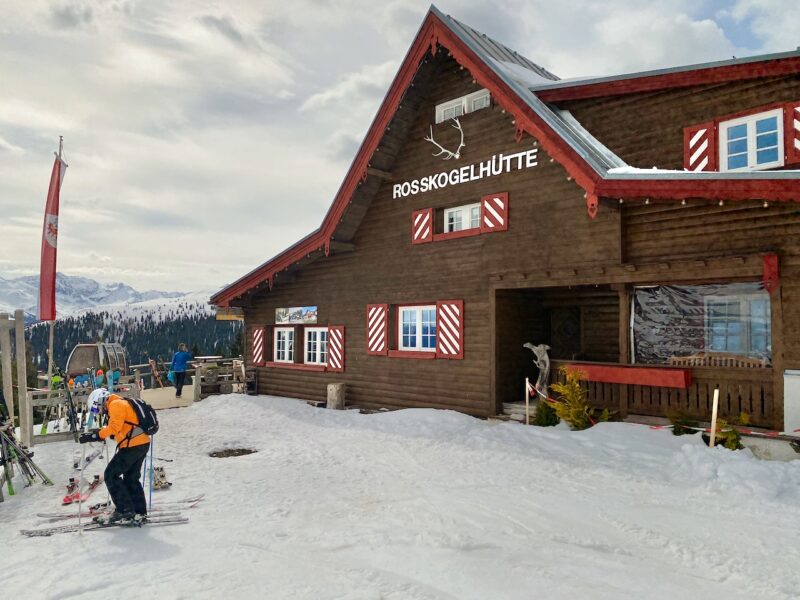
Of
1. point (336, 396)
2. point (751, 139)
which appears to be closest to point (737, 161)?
point (751, 139)

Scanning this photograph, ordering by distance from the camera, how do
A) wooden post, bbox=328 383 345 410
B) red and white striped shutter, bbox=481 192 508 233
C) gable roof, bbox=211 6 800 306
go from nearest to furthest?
gable roof, bbox=211 6 800 306 < red and white striped shutter, bbox=481 192 508 233 < wooden post, bbox=328 383 345 410

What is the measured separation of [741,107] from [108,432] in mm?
11778

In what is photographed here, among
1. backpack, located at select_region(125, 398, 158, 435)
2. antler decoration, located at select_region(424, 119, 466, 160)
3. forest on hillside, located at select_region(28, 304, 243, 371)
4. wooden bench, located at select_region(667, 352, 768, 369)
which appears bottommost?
forest on hillside, located at select_region(28, 304, 243, 371)

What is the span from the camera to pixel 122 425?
593cm

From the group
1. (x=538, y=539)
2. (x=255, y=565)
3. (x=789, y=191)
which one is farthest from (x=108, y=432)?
(x=789, y=191)

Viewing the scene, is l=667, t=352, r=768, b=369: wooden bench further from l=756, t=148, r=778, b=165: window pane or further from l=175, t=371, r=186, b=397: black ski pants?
l=175, t=371, r=186, b=397: black ski pants

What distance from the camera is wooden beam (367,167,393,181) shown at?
46.6 feet

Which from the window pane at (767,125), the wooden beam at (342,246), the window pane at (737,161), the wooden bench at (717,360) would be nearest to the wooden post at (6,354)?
the wooden beam at (342,246)

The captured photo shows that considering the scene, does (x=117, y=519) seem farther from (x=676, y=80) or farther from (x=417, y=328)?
(x=676, y=80)

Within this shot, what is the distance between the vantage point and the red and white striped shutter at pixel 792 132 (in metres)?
9.23

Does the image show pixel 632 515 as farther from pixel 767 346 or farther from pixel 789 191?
pixel 767 346

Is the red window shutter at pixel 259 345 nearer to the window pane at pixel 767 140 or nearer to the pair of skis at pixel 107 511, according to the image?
the pair of skis at pixel 107 511

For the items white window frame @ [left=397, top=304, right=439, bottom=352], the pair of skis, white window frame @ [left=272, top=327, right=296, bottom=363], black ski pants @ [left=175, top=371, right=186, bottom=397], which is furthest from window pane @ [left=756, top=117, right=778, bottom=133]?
black ski pants @ [left=175, top=371, right=186, bottom=397]

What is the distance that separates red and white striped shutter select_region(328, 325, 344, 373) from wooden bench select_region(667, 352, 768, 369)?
8525mm
